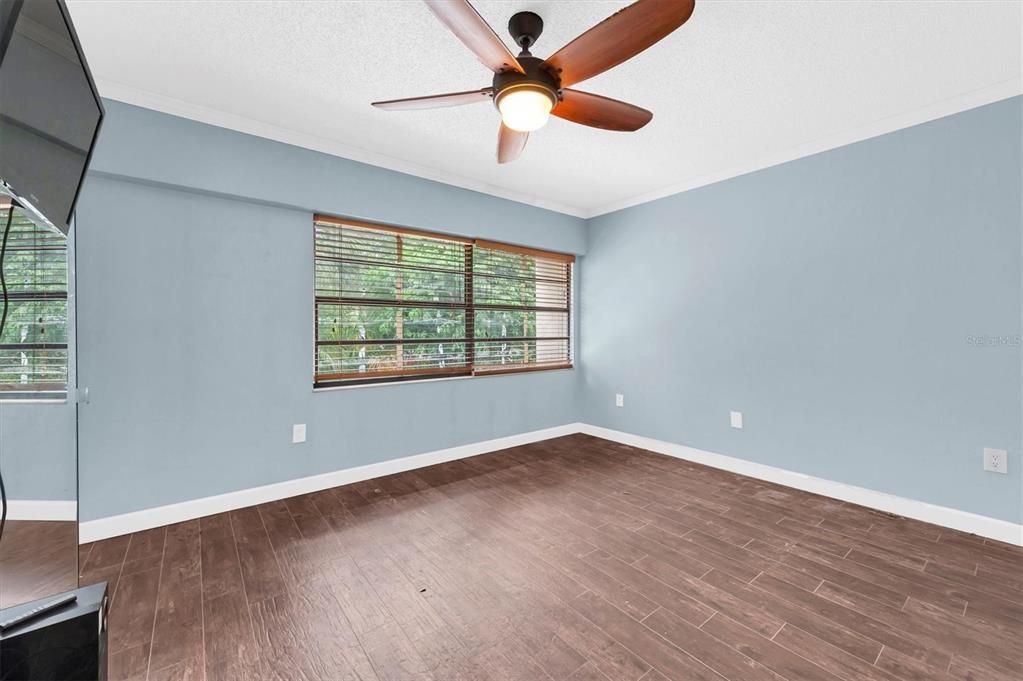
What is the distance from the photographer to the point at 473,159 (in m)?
3.27

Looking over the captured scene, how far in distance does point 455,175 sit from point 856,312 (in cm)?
312

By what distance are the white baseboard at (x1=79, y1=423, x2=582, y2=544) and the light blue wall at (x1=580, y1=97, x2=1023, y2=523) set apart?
1.87m

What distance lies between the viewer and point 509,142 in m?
2.22

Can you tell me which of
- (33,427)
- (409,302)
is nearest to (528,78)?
(33,427)

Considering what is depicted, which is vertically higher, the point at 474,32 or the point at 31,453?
the point at 474,32

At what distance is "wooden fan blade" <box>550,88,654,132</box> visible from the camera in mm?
1836

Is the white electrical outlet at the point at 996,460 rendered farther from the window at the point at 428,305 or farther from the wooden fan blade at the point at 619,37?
the window at the point at 428,305

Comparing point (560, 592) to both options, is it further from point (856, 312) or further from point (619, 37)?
point (856, 312)

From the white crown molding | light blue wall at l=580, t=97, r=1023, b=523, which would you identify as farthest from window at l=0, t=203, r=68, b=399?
light blue wall at l=580, t=97, r=1023, b=523

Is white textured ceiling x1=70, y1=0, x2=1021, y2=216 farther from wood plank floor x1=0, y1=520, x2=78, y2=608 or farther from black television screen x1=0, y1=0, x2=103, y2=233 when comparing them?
wood plank floor x1=0, y1=520, x2=78, y2=608

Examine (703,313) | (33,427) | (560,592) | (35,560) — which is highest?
(703,313)

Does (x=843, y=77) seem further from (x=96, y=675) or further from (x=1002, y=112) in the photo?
(x=96, y=675)

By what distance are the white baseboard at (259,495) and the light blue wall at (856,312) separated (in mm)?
1866

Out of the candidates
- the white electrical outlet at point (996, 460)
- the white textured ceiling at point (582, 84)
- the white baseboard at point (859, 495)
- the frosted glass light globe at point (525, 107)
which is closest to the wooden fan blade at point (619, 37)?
the frosted glass light globe at point (525, 107)
